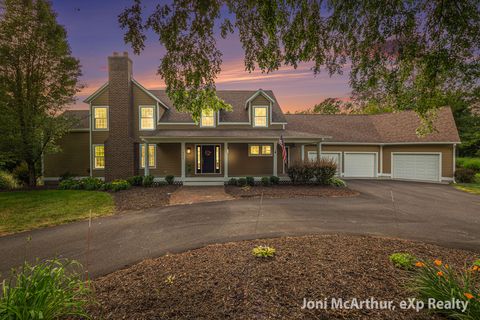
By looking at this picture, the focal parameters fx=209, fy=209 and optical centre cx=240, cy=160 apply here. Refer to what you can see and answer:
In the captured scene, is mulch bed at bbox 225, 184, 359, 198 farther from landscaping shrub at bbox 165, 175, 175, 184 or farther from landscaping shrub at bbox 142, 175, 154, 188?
landscaping shrub at bbox 142, 175, 154, 188

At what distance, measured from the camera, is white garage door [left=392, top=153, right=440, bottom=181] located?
671 inches

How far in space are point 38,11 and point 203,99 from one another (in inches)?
589

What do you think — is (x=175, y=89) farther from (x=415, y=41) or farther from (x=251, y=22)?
(x=415, y=41)

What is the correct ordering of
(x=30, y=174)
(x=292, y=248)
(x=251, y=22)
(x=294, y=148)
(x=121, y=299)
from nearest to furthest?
(x=121, y=299)
(x=292, y=248)
(x=251, y=22)
(x=30, y=174)
(x=294, y=148)

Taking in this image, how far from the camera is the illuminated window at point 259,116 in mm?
17344

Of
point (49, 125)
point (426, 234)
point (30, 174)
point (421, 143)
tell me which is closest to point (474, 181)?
point (421, 143)

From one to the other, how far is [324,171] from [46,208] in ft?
47.5

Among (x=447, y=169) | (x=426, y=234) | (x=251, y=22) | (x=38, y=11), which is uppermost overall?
(x=38, y=11)

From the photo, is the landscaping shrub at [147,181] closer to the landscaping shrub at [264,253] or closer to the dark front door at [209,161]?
the dark front door at [209,161]

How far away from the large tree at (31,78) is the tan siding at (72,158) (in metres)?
2.89

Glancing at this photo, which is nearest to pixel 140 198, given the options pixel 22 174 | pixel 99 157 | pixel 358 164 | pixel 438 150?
pixel 99 157

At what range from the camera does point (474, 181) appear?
1642cm

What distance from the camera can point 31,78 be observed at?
13.1 meters

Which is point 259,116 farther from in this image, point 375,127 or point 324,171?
point 375,127
